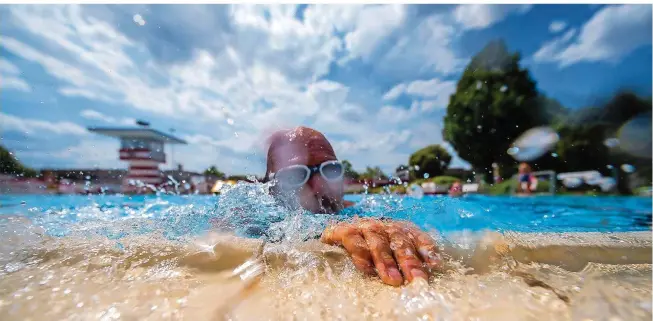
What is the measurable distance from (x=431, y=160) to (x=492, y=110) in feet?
18.7

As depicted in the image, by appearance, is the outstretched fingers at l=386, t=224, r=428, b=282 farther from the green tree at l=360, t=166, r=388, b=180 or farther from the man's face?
the green tree at l=360, t=166, r=388, b=180

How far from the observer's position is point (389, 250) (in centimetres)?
122

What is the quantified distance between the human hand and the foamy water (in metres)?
0.05

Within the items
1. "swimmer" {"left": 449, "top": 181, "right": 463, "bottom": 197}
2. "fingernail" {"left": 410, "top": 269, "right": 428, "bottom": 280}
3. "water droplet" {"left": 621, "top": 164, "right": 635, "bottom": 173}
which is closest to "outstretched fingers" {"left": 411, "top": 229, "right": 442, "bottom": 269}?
"fingernail" {"left": 410, "top": 269, "right": 428, "bottom": 280}

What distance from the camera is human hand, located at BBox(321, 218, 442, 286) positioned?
1.10 m

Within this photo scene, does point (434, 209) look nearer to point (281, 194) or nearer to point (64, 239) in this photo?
point (281, 194)

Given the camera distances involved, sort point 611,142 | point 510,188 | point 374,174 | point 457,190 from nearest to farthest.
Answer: point 374,174 → point 457,190 → point 510,188 → point 611,142

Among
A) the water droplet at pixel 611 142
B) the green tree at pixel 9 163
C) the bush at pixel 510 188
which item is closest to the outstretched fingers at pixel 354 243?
the green tree at pixel 9 163

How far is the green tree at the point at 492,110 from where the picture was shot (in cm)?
1933

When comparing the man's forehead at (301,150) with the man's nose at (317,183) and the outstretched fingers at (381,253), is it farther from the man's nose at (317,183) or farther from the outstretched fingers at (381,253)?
the outstretched fingers at (381,253)

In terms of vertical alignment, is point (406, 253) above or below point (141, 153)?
below

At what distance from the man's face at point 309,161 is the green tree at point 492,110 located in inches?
721

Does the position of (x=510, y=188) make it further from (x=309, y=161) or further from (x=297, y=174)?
(x=297, y=174)

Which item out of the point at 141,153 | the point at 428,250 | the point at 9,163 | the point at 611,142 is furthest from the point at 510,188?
the point at 141,153
